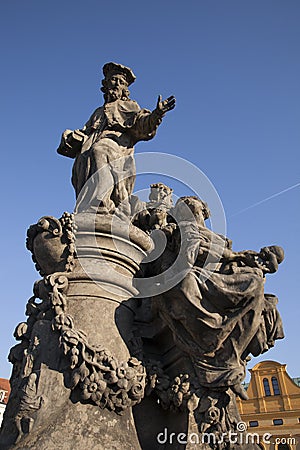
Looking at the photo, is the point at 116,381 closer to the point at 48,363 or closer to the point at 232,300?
the point at 48,363

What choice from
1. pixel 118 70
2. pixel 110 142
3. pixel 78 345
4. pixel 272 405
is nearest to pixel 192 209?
pixel 110 142

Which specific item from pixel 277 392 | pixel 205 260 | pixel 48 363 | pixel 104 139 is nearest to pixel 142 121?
pixel 104 139

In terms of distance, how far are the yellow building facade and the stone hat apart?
17321 millimetres

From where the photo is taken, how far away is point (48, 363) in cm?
372

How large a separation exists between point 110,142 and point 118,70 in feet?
4.93

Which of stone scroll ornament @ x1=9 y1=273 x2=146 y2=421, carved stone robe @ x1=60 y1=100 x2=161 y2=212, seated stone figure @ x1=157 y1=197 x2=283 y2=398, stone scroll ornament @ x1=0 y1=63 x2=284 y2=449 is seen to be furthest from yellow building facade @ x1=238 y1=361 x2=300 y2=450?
stone scroll ornament @ x1=9 y1=273 x2=146 y2=421

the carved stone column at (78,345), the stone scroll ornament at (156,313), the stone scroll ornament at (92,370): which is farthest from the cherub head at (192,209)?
the stone scroll ornament at (92,370)

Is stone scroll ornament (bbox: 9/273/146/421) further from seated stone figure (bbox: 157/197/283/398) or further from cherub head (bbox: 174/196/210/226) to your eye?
cherub head (bbox: 174/196/210/226)

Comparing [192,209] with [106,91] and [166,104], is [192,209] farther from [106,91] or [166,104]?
[106,91]

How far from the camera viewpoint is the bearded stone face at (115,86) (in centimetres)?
669

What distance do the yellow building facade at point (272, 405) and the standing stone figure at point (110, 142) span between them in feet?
56.0

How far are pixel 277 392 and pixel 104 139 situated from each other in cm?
2007

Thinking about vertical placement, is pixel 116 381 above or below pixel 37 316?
below

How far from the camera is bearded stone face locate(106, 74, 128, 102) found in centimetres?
669
